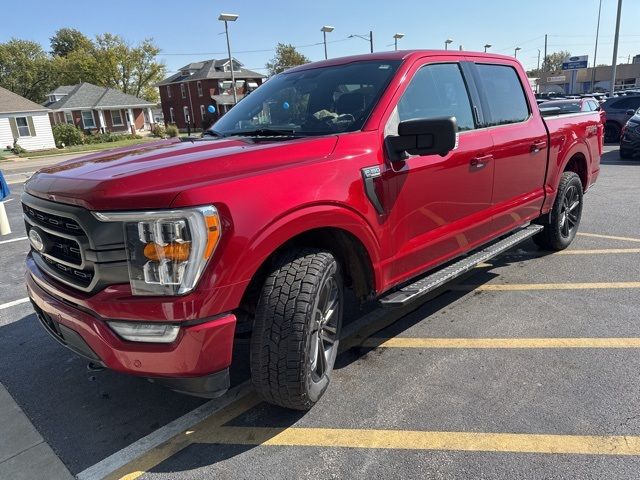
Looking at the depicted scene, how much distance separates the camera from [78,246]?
2.47m

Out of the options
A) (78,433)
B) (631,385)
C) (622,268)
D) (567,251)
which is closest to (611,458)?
(631,385)

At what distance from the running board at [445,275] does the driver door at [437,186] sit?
0.08 metres

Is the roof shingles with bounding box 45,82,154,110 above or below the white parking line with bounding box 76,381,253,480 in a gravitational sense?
above

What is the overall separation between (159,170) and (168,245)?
410 mm

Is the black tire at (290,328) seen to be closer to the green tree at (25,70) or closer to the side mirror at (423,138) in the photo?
the side mirror at (423,138)

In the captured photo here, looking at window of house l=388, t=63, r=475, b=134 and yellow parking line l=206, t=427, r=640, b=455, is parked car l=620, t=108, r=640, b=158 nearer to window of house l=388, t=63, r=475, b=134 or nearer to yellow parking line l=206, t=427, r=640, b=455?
window of house l=388, t=63, r=475, b=134

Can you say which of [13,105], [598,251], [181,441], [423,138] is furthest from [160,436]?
[13,105]

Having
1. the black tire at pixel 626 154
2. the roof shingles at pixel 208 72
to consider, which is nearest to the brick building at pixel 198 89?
the roof shingles at pixel 208 72

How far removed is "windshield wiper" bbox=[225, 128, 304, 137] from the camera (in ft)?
10.9

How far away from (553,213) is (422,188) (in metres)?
2.72

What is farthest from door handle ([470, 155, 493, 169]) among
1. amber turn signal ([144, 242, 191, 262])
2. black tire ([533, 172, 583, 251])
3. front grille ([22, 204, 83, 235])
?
front grille ([22, 204, 83, 235])

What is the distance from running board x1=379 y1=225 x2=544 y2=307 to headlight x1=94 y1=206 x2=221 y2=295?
4.37 ft

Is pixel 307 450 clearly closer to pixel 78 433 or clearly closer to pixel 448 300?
pixel 78 433

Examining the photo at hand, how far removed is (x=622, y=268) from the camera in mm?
5078
